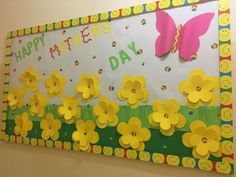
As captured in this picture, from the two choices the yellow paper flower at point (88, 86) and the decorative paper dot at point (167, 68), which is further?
the yellow paper flower at point (88, 86)

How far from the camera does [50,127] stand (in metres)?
1.39

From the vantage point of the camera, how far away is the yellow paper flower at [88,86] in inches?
49.7

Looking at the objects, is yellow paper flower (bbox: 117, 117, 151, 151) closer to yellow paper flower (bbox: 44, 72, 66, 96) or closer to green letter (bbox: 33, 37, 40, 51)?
yellow paper flower (bbox: 44, 72, 66, 96)

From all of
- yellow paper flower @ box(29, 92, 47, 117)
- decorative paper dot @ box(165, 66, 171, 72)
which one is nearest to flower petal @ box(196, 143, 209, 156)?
decorative paper dot @ box(165, 66, 171, 72)

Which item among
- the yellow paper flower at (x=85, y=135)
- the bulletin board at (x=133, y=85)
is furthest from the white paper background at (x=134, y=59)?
the yellow paper flower at (x=85, y=135)

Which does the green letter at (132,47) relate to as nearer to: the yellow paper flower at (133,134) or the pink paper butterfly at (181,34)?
the pink paper butterfly at (181,34)

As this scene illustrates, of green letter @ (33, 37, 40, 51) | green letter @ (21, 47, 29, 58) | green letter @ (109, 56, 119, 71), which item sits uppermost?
green letter @ (33, 37, 40, 51)

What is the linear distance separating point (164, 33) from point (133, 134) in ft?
1.53

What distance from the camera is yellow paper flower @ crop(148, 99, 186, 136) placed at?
3.49 feet

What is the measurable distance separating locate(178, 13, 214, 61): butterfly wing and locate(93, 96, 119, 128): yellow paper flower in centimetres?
39

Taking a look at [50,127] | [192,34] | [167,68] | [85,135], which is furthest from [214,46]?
[50,127]

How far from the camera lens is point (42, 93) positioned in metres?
1.43

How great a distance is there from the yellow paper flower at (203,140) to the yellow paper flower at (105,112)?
338 millimetres

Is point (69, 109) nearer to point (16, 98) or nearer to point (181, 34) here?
point (16, 98)
